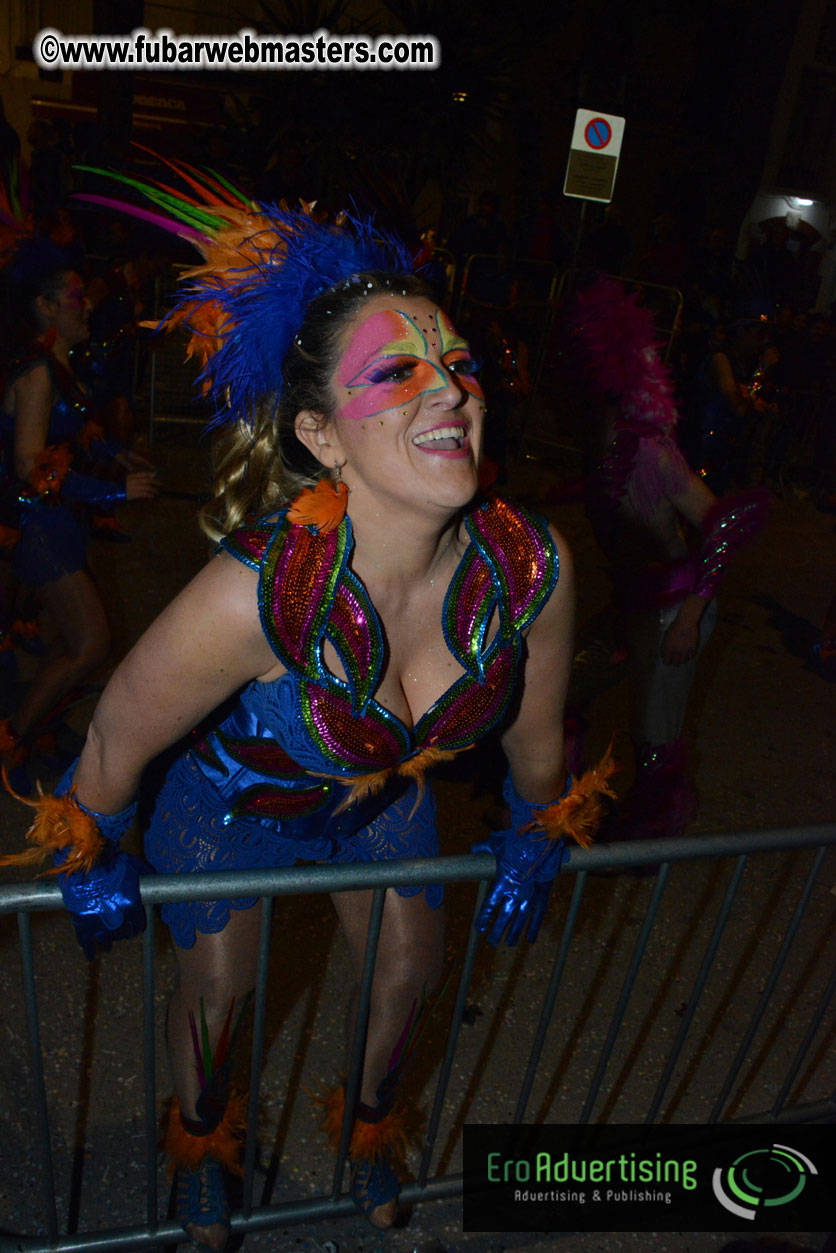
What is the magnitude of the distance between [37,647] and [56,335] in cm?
154

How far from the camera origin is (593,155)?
31.2 feet

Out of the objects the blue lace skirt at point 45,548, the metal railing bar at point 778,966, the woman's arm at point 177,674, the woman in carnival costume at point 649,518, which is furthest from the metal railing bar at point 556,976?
the blue lace skirt at point 45,548

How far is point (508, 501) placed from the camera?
6.90ft

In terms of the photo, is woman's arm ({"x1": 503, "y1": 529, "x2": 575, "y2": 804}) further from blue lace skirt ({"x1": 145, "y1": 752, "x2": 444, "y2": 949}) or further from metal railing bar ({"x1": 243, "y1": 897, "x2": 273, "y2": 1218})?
metal railing bar ({"x1": 243, "y1": 897, "x2": 273, "y2": 1218})

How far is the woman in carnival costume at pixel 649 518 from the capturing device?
10.5 feet

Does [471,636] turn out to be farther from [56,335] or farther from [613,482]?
[56,335]

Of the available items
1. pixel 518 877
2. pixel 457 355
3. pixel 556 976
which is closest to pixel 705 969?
pixel 556 976

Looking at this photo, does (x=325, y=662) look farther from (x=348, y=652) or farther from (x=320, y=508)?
(x=320, y=508)

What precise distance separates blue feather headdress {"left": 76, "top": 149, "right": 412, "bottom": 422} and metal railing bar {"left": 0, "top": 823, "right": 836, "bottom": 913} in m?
0.95

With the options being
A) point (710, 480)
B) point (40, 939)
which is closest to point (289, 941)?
point (40, 939)

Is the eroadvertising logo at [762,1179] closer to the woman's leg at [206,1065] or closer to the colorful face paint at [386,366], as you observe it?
the woman's leg at [206,1065]

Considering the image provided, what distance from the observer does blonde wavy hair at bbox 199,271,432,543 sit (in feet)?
6.20

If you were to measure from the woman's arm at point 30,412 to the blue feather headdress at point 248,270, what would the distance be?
172 centimetres

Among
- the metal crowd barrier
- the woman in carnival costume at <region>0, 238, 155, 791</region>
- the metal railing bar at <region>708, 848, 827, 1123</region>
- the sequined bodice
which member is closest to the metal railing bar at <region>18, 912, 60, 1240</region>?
the metal crowd barrier
